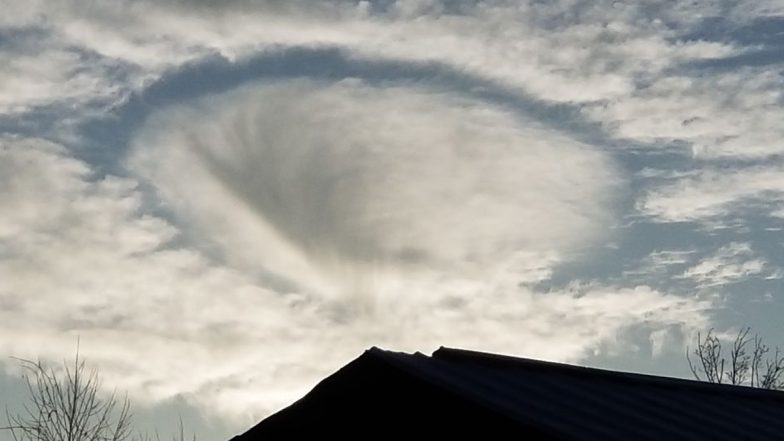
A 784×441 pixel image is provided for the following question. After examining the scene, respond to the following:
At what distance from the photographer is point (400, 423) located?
10.8m

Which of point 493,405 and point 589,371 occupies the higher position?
point 589,371

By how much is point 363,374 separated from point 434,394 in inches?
36.6

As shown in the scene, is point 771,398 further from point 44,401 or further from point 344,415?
point 44,401

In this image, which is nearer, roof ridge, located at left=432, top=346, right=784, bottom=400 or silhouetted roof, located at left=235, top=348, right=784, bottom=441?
silhouetted roof, located at left=235, top=348, right=784, bottom=441

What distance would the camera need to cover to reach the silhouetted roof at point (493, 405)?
10.4 m

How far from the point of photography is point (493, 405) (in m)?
Result: 10.4

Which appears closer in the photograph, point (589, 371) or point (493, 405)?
point (493, 405)

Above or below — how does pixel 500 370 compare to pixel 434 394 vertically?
above

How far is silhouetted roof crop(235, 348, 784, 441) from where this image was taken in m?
10.4

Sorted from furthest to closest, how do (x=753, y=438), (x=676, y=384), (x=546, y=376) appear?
1. (x=676, y=384)
2. (x=546, y=376)
3. (x=753, y=438)

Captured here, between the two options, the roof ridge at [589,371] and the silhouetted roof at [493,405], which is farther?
the roof ridge at [589,371]

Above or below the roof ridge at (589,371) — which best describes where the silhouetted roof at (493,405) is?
below

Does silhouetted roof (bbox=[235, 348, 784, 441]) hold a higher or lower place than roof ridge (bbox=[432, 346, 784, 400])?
lower

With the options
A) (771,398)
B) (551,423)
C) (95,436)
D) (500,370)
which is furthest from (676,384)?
(95,436)
